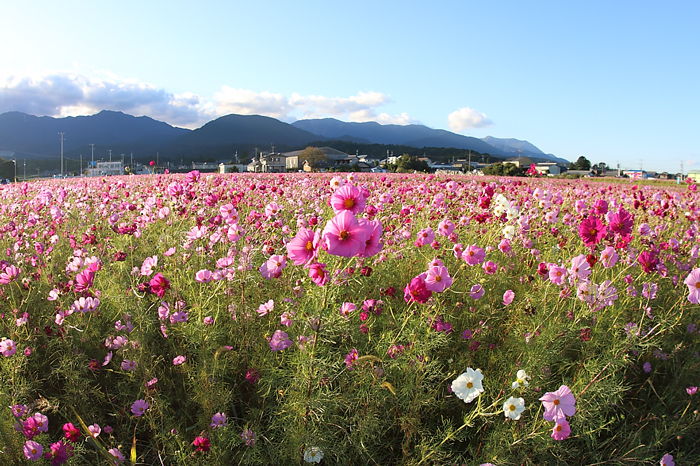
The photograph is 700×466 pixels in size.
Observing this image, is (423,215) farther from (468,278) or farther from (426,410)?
(426,410)

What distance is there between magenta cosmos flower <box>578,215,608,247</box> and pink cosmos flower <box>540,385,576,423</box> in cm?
102

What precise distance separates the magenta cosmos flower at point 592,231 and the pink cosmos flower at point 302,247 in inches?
62.3

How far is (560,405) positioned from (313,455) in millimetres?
879

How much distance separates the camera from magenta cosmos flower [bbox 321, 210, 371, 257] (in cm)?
101

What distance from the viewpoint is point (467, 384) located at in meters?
1.30

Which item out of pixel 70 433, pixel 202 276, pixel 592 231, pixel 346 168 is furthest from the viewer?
pixel 346 168

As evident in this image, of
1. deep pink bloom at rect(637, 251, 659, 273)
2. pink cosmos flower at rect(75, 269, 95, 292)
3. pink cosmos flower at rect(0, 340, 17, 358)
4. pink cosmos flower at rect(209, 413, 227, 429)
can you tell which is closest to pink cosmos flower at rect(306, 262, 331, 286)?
pink cosmos flower at rect(209, 413, 227, 429)

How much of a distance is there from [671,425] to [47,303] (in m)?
3.70

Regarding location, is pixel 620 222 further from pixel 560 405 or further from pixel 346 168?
pixel 346 168

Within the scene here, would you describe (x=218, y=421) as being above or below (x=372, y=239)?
below

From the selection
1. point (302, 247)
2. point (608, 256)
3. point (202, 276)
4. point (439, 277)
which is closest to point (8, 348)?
point (202, 276)

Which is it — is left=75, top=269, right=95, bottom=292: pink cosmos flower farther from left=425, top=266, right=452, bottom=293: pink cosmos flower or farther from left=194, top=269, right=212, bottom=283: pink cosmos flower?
left=425, top=266, right=452, bottom=293: pink cosmos flower

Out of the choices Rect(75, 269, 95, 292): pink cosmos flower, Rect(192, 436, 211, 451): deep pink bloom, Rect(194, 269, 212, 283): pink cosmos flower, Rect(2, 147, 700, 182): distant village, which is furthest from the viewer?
Rect(2, 147, 700, 182): distant village

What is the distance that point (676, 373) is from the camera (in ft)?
7.16
